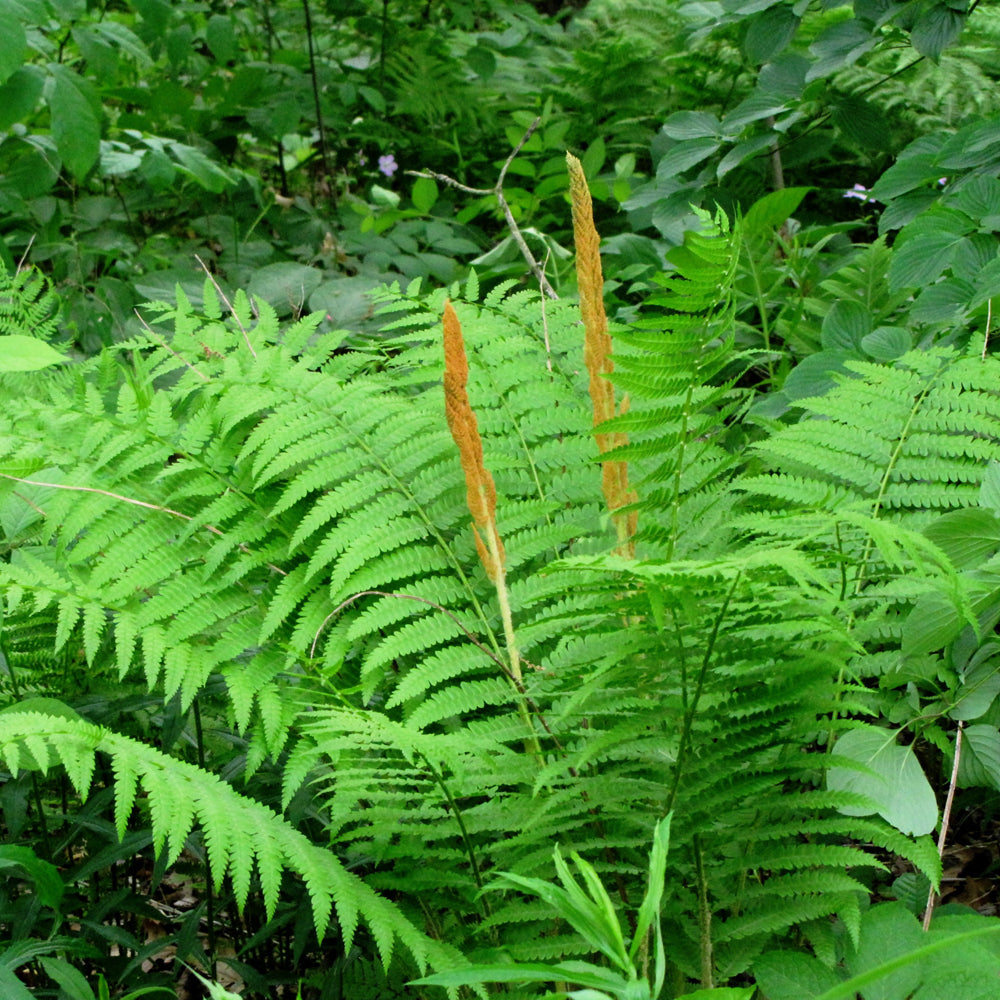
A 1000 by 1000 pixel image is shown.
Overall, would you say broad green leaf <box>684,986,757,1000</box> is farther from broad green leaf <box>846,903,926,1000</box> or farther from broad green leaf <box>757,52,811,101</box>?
broad green leaf <box>757,52,811,101</box>

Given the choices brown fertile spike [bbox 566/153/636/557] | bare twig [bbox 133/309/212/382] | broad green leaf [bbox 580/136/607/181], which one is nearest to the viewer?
brown fertile spike [bbox 566/153/636/557]

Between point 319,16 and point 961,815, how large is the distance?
493cm

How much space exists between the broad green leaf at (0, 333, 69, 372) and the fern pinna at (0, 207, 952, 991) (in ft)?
1.10

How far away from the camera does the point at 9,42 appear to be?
78.7 inches

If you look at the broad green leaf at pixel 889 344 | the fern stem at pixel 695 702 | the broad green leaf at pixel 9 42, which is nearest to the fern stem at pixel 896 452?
the broad green leaf at pixel 889 344

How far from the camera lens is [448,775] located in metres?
1.13

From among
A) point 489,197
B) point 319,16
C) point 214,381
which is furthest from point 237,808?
point 319,16

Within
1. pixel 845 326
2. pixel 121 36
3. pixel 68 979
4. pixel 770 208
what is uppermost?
pixel 121 36

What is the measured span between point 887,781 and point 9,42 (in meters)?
2.01

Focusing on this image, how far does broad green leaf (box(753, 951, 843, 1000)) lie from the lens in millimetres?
983

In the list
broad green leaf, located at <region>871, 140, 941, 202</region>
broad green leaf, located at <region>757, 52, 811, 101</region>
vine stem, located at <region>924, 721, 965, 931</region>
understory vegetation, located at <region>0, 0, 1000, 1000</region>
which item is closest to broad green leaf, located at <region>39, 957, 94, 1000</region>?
understory vegetation, located at <region>0, 0, 1000, 1000</region>

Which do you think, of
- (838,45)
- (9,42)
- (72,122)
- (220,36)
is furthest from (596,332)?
(220,36)

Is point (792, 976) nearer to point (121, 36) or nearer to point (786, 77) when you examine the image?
point (786, 77)

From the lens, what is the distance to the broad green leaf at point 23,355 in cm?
93
